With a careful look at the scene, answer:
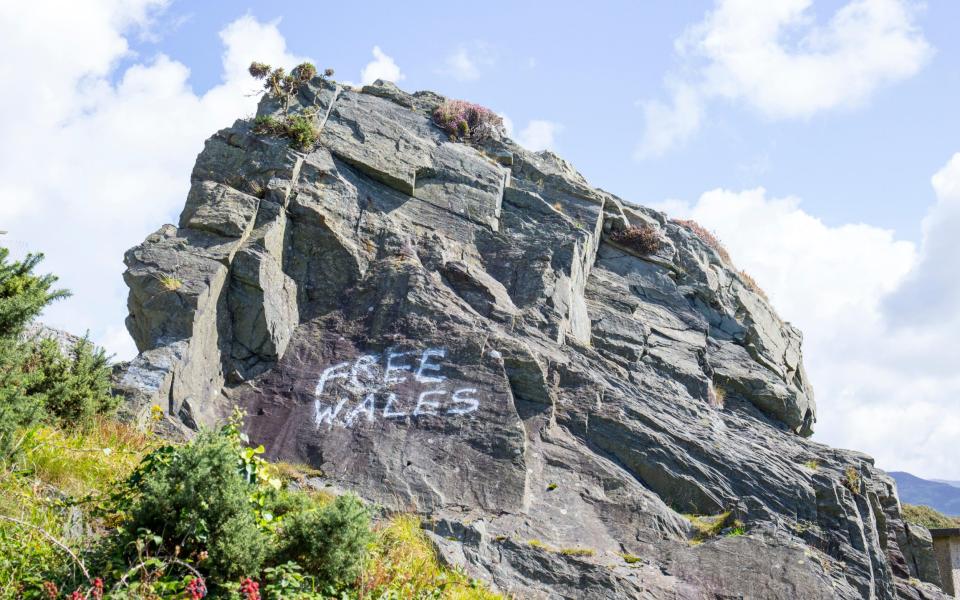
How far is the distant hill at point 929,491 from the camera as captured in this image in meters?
81.8

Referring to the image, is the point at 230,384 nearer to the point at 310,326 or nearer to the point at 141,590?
the point at 310,326

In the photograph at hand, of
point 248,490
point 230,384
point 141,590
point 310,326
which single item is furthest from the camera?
point 310,326

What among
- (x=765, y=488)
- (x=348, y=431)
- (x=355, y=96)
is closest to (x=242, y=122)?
(x=355, y=96)

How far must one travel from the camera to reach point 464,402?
13.8 m

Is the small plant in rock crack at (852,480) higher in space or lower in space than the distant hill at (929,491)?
lower

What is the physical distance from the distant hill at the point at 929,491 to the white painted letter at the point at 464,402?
Result: 79052mm

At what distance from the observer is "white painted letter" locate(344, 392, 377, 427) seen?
13398 mm

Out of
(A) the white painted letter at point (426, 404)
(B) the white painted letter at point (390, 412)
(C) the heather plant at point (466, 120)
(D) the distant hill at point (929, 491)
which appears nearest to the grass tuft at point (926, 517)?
(C) the heather plant at point (466, 120)

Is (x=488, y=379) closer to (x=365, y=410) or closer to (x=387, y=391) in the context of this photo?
(x=387, y=391)

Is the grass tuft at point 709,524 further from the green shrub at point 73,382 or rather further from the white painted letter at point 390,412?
the green shrub at point 73,382

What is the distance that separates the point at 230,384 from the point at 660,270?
10863 millimetres

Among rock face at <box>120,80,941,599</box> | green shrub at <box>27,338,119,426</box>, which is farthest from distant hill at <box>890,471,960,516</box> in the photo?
Result: green shrub at <box>27,338,119,426</box>

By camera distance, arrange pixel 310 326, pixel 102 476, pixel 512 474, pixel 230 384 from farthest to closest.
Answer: pixel 310 326 → pixel 230 384 → pixel 512 474 → pixel 102 476

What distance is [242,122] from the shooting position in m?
17.8
